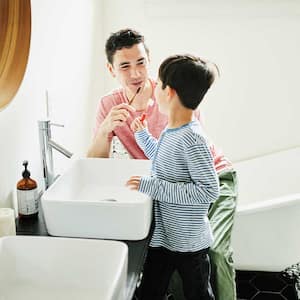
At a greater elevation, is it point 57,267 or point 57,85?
point 57,85

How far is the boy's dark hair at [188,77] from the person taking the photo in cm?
174

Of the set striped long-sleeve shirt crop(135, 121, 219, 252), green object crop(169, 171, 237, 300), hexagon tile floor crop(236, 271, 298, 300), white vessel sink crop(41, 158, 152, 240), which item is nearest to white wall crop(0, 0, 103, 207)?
white vessel sink crop(41, 158, 152, 240)

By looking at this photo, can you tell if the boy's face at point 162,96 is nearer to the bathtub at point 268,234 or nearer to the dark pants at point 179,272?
the dark pants at point 179,272

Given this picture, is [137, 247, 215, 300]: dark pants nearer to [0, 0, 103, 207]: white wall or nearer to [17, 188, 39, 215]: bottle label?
[17, 188, 39, 215]: bottle label

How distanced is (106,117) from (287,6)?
146 cm

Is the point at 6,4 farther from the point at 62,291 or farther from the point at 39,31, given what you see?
the point at 62,291

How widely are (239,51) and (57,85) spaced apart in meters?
1.28

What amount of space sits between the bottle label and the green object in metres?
0.73

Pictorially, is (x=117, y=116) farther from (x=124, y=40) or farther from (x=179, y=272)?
(x=179, y=272)

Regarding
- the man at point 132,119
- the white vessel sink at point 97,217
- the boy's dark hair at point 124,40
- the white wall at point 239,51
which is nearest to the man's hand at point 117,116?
the man at point 132,119

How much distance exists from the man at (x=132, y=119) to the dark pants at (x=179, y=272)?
0.15m

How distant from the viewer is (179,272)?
190 cm

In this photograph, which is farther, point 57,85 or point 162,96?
point 57,85

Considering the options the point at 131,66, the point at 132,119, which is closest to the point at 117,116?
the point at 132,119
